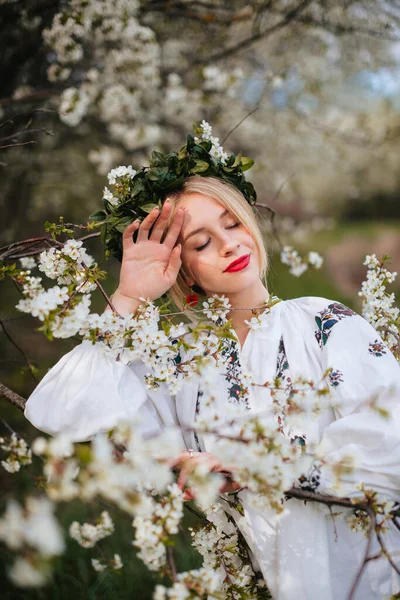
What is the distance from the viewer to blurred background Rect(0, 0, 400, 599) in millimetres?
2957

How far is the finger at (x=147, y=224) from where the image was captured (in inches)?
69.2

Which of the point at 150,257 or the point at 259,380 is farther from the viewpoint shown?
the point at 150,257

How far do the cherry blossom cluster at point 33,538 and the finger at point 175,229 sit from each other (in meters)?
1.13

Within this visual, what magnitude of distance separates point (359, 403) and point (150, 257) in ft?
2.82

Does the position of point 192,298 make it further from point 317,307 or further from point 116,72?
point 116,72

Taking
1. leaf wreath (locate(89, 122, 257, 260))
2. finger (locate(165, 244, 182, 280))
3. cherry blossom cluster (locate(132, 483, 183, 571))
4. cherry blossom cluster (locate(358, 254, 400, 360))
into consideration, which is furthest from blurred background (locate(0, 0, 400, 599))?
cherry blossom cluster (locate(132, 483, 183, 571))

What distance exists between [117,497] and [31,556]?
173mm

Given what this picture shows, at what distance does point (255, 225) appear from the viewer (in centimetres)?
195

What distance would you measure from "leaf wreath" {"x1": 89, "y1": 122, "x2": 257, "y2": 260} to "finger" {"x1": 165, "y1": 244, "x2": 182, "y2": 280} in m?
0.18

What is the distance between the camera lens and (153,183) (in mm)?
1825

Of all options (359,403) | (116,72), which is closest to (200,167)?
(359,403)

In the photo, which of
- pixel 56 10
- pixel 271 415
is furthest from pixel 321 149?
pixel 271 415

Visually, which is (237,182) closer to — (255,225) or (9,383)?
(255,225)

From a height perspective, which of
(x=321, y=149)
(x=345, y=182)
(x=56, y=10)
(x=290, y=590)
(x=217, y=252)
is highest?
(x=56, y=10)
